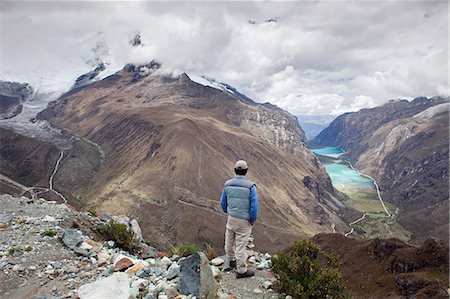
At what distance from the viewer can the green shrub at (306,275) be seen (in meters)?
9.55

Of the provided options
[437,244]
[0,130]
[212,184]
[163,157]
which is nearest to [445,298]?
[437,244]

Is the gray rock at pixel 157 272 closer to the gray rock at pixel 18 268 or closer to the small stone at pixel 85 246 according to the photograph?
the small stone at pixel 85 246

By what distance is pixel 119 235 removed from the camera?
1355 cm

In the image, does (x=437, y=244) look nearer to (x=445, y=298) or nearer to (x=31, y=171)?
(x=445, y=298)

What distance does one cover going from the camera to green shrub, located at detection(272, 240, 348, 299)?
9.55m

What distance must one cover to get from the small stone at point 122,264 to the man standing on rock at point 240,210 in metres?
2.86

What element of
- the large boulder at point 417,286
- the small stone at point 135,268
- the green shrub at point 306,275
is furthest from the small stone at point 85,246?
the large boulder at point 417,286

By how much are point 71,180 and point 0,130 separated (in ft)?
151

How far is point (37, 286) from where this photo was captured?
948cm

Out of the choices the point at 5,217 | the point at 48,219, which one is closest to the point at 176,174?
the point at 5,217

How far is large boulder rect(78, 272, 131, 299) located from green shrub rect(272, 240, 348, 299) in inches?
162

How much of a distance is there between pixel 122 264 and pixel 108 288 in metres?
1.42

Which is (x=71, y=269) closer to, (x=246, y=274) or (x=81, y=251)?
(x=81, y=251)

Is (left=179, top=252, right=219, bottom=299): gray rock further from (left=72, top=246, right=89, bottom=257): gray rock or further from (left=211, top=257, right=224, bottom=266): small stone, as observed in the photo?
(left=72, top=246, right=89, bottom=257): gray rock
